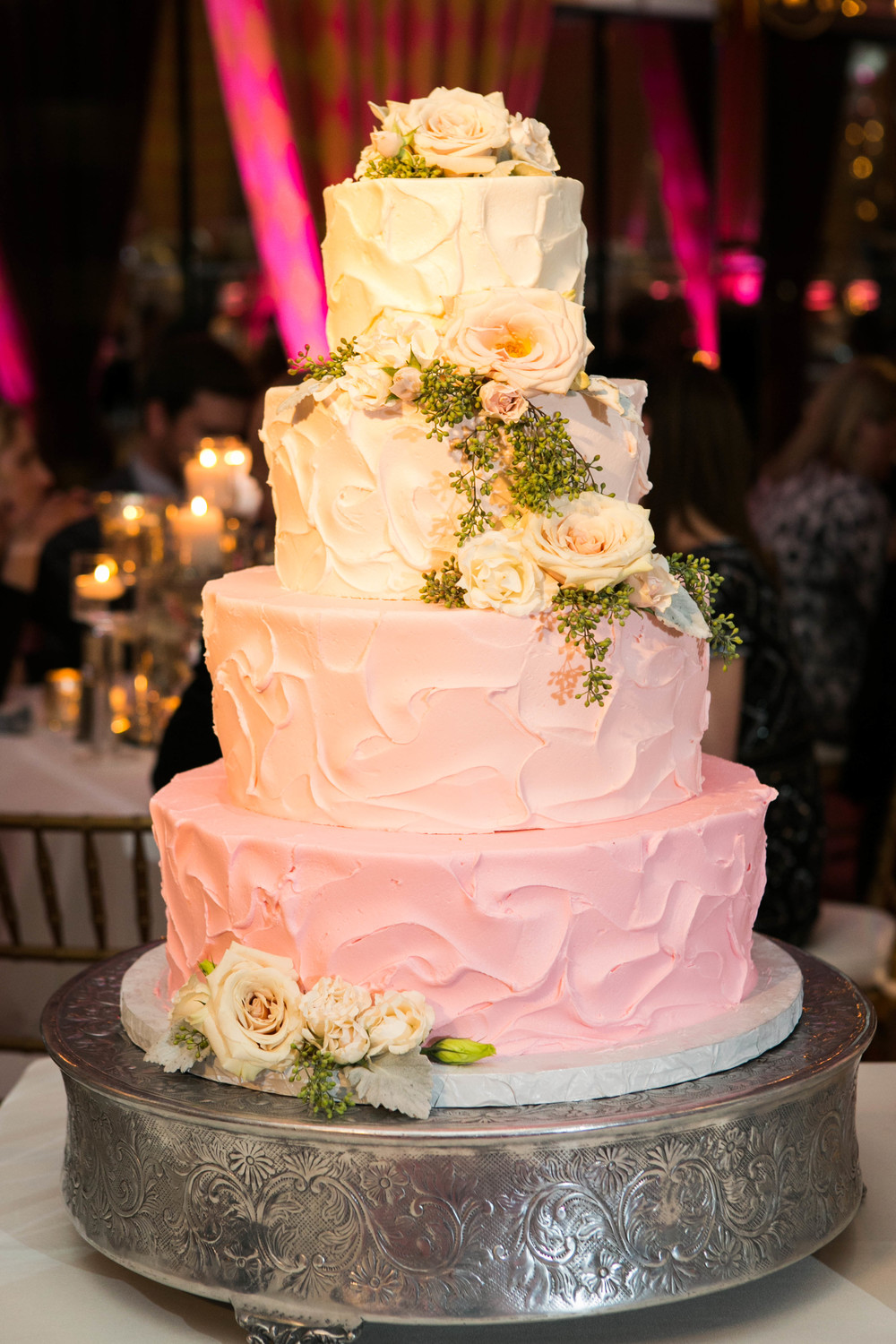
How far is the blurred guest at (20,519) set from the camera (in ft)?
18.0

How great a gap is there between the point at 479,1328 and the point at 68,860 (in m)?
2.29

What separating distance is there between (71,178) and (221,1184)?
7.21m

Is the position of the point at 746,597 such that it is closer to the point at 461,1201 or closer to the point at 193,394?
the point at 461,1201

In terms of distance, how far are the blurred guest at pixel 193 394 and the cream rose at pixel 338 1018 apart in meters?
3.91

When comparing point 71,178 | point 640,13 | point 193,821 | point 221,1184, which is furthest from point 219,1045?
point 640,13

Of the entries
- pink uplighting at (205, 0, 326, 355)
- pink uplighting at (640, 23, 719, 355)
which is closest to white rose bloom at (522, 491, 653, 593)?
pink uplighting at (205, 0, 326, 355)

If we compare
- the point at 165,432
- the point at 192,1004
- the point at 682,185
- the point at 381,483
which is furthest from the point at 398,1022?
the point at 682,185

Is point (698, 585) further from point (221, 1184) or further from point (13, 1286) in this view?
point (13, 1286)

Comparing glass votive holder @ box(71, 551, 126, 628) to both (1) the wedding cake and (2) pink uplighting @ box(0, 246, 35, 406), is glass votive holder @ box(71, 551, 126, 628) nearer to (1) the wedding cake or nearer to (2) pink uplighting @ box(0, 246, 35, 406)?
(1) the wedding cake

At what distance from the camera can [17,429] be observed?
5934 millimetres

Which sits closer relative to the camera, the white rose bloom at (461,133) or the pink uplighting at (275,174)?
the white rose bloom at (461,133)

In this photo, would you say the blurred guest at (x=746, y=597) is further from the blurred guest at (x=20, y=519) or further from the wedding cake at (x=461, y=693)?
the blurred guest at (x=20, y=519)

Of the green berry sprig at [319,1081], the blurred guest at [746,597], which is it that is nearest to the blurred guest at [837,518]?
the blurred guest at [746,597]

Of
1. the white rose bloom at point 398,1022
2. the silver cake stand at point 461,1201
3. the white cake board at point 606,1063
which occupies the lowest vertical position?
the silver cake stand at point 461,1201
